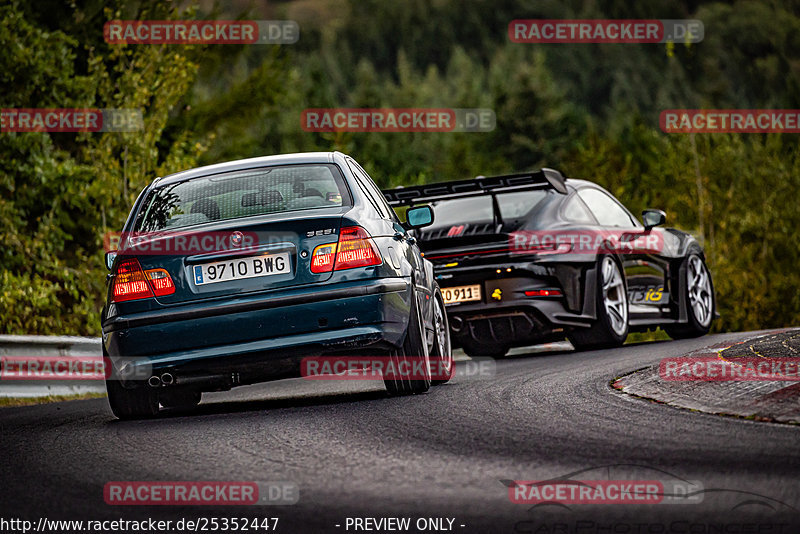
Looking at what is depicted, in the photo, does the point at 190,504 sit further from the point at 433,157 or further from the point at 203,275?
the point at 433,157

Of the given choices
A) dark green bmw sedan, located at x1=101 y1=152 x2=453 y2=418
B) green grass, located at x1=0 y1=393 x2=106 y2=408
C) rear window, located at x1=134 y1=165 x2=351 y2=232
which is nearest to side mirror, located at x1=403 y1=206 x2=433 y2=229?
rear window, located at x1=134 y1=165 x2=351 y2=232

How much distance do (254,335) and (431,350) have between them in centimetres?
173

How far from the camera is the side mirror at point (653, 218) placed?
11.6 meters

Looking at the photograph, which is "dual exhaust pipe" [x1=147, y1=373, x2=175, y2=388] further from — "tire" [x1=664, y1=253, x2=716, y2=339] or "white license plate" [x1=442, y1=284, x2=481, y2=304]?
"tire" [x1=664, y1=253, x2=716, y2=339]

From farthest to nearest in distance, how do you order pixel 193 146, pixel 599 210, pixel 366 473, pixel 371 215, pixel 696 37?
pixel 193 146 → pixel 696 37 → pixel 599 210 → pixel 371 215 → pixel 366 473

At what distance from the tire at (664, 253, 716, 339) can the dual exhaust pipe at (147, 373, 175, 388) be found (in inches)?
264

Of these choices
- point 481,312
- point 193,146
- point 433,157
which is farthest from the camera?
point 433,157

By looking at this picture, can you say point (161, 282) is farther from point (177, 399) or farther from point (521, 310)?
point (521, 310)

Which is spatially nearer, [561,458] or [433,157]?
[561,458]

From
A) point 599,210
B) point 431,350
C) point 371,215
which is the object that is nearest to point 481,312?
point 599,210

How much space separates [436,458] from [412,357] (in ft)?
7.62

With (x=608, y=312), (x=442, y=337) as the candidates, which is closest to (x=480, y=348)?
(x=608, y=312)

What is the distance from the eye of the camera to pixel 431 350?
8109 mm

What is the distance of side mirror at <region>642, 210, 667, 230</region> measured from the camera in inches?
458
